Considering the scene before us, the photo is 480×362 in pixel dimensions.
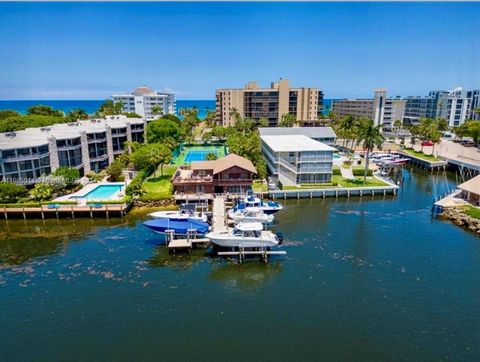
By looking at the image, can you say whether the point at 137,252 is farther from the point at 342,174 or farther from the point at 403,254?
the point at 342,174

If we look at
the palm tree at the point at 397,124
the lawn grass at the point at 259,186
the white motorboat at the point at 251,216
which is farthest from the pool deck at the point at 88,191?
the palm tree at the point at 397,124

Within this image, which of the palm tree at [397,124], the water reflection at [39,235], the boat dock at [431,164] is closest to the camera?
the water reflection at [39,235]

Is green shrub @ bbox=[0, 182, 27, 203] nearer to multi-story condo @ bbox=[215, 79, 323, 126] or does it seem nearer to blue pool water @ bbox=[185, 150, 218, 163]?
blue pool water @ bbox=[185, 150, 218, 163]

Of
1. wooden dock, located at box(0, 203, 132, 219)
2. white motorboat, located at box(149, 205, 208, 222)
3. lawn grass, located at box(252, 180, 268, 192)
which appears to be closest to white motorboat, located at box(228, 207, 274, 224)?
white motorboat, located at box(149, 205, 208, 222)

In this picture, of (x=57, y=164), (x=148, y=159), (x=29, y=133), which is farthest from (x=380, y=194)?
(x=29, y=133)

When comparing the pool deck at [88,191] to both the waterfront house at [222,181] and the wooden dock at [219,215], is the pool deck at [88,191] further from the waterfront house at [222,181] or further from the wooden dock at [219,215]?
the wooden dock at [219,215]

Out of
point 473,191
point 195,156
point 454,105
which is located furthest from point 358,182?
point 454,105
